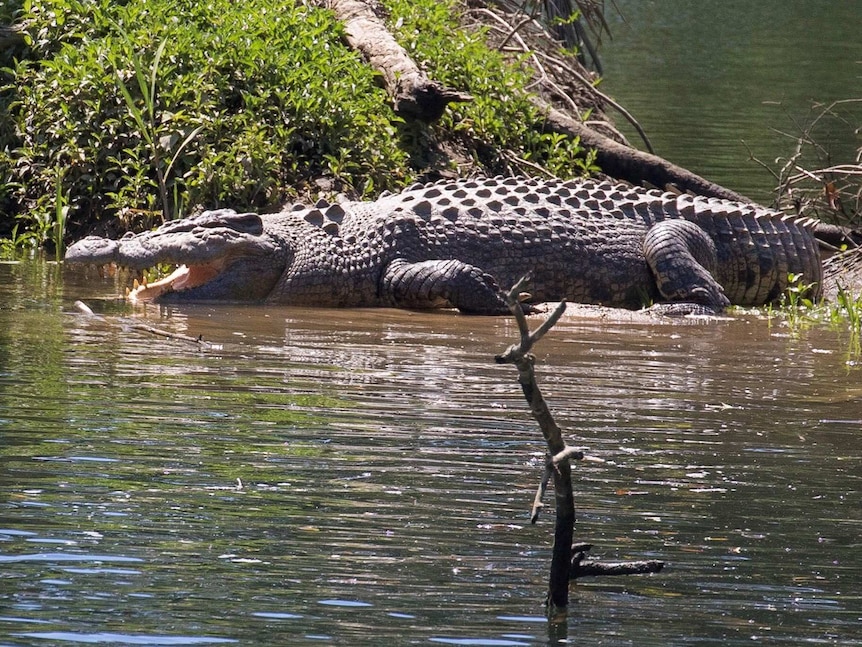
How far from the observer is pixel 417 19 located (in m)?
12.3

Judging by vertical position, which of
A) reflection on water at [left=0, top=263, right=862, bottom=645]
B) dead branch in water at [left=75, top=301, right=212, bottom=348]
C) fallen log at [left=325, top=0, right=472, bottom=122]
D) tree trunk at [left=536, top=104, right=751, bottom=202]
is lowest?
reflection on water at [left=0, top=263, right=862, bottom=645]

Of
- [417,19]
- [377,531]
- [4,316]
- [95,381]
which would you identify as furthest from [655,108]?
[377,531]

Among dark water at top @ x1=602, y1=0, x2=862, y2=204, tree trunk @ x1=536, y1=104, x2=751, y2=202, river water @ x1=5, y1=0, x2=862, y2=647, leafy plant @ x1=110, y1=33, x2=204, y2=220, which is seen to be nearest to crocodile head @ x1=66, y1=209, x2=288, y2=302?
river water @ x1=5, y1=0, x2=862, y2=647

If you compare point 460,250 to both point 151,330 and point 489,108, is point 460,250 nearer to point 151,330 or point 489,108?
point 151,330

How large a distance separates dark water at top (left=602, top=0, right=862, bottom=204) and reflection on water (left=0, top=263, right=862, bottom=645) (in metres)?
5.32

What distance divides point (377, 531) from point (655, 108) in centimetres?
1691

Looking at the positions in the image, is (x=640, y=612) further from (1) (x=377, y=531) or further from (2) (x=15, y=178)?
(2) (x=15, y=178)

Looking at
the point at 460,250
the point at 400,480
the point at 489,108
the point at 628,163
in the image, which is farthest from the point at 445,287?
the point at 400,480

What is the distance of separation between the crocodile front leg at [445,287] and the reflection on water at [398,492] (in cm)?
131

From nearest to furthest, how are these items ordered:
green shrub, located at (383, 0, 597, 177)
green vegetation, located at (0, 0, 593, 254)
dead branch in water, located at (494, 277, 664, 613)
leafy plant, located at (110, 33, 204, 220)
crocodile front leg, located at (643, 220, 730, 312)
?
1. dead branch in water, located at (494, 277, 664, 613)
2. crocodile front leg, located at (643, 220, 730, 312)
3. leafy plant, located at (110, 33, 204, 220)
4. green vegetation, located at (0, 0, 593, 254)
5. green shrub, located at (383, 0, 597, 177)

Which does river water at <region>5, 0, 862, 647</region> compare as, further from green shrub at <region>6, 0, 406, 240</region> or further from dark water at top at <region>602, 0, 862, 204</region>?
dark water at top at <region>602, 0, 862, 204</region>

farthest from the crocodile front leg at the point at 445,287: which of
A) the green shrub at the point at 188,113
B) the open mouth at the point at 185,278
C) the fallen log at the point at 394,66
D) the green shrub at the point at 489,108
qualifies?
the green shrub at the point at 489,108

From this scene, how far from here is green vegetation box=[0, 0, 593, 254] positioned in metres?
9.64

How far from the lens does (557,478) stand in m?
2.88
